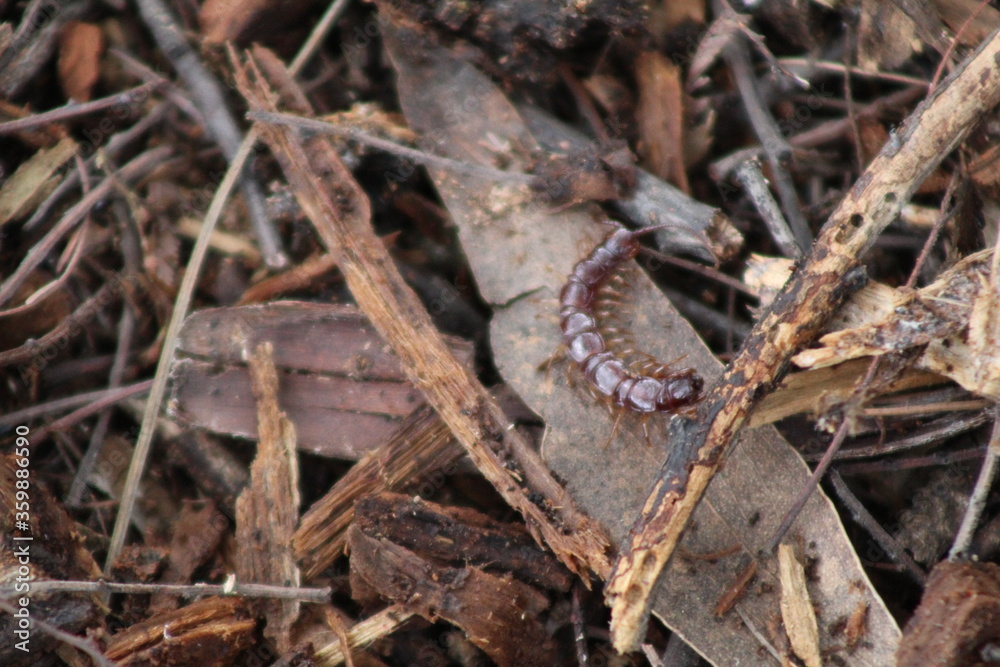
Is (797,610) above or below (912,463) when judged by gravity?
below

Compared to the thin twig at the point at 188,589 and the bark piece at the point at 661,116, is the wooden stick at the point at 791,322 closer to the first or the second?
the bark piece at the point at 661,116

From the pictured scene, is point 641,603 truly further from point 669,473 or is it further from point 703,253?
point 703,253

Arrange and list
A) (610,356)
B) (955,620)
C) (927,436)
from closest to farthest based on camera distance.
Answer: (955,620), (927,436), (610,356)

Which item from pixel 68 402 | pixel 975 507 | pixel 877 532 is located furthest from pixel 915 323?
pixel 68 402

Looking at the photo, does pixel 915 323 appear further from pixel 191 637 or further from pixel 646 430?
pixel 191 637

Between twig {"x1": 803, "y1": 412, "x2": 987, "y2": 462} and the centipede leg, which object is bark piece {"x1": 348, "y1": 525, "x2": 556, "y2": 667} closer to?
the centipede leg

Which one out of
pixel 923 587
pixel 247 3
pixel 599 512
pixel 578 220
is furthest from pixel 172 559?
pixel 923 587
